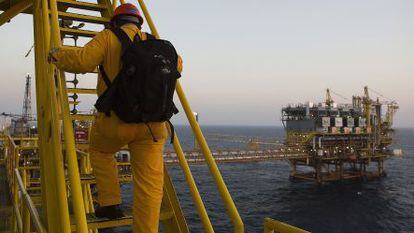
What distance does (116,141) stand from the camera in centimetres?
339

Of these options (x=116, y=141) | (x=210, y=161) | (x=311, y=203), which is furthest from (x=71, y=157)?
(x=311, y=203)

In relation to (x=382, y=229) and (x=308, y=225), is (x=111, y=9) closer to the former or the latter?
(x=308, y=225)

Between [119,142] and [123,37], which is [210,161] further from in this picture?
[123,37]

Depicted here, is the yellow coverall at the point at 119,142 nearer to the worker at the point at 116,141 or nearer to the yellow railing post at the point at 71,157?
the worker at the point at 116,141

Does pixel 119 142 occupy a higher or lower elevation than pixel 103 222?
higher

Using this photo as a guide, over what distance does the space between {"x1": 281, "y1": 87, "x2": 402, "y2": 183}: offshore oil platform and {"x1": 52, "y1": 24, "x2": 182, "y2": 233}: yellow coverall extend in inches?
1923

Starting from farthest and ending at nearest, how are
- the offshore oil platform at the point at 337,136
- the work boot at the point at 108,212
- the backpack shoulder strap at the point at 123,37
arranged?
the offshore oil platform at the point at 337,136, the work boot at the point at 108,212, the backpack shoulder strap at the point at 123,37

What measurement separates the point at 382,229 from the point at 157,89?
31715mm

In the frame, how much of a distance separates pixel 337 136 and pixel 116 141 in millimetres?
56125

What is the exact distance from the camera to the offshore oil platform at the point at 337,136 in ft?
171

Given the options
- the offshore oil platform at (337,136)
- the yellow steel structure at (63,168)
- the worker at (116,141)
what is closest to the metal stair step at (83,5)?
the yellow steel structure at (63,168)

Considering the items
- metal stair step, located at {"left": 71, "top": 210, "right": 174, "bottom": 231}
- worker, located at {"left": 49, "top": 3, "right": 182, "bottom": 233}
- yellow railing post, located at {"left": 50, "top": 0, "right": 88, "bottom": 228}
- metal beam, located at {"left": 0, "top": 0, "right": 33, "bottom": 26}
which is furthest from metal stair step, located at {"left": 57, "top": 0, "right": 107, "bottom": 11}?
metal stair step, located at {"left": 71, "top": 210, "right": 174, "bottom": 231}

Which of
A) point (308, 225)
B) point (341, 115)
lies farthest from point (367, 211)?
point (341, 115)

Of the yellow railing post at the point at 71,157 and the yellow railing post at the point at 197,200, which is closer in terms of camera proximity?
the yellow railing post at the point at 71,157
